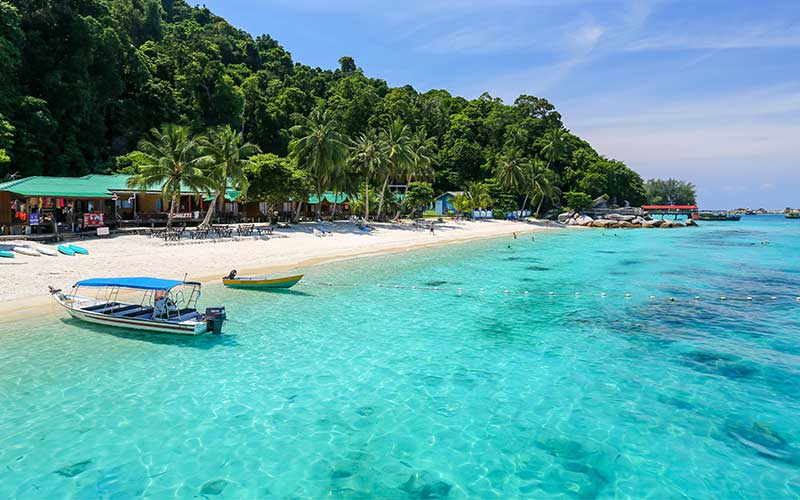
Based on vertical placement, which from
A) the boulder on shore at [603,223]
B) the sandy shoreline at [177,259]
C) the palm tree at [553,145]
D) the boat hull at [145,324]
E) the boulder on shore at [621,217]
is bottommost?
the boat hull at [145,324]

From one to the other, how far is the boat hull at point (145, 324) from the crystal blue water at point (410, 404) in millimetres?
403

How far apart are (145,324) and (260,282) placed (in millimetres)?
7713

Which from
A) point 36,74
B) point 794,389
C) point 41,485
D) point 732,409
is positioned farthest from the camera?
point 36,74

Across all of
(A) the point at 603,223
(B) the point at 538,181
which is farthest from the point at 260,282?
(A) the point at 603,223

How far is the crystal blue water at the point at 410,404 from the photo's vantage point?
8.03 metres

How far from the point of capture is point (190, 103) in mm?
63938

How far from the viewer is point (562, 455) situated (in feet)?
28.9

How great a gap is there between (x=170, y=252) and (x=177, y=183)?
29.5ft

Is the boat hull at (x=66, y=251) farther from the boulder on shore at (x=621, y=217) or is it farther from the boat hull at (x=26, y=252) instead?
the boulder on shore at (x=621, y=217)

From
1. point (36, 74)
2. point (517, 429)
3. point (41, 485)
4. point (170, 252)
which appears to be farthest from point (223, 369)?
point (36, 74)

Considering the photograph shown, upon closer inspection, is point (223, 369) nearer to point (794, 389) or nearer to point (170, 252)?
point (794, 389)

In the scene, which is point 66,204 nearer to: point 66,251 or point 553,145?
point 66,251

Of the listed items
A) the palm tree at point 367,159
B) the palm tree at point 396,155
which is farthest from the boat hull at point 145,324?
the palm tree at point 396,155

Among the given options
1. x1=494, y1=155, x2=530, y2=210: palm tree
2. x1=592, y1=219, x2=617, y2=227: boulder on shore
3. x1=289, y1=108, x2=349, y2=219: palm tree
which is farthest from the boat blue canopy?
x1=592, y1=219, x2=617, y2=227: boulder on shore
